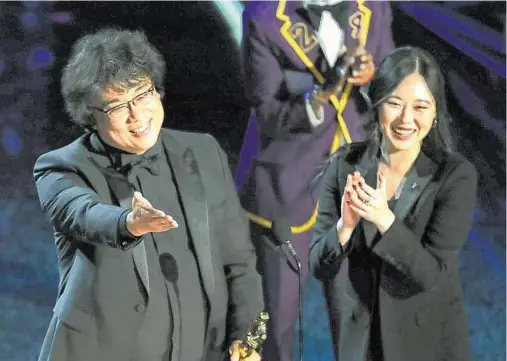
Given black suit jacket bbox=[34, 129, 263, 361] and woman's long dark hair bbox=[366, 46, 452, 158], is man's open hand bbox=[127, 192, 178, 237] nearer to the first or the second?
black suit jacket bbox=[34, 129, 263, 361]

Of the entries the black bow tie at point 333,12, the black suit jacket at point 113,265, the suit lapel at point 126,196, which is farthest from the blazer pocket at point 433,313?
the black bow tie at point 333,12

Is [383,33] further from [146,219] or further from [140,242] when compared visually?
[146,219]

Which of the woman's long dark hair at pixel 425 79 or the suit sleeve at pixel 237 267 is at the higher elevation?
the woman's long dark hair at pixel 425 79

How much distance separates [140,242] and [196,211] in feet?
0.56

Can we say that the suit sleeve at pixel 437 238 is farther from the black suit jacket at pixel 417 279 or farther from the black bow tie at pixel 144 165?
the black bow tie at pixel 144 165

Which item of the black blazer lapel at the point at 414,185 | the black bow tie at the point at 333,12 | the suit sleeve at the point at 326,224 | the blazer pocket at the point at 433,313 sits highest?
the black bow tie at the point at 333,12

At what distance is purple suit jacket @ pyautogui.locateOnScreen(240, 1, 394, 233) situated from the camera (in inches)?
101

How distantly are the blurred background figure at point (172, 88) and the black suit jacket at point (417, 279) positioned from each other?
59 cm

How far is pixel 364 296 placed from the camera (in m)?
2.05

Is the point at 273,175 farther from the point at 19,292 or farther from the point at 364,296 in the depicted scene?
the point at 19,292

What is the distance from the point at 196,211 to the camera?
1.70 meters

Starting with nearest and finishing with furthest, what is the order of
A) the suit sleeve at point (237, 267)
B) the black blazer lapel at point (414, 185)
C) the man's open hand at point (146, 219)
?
1. the man's open hand at point (146, 219)
2. the suit sleeve at point (237, 267)
3. the black blazer lapel at point (414, 185)

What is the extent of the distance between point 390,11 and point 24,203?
1672mm

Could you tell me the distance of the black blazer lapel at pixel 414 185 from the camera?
6.61 feet
